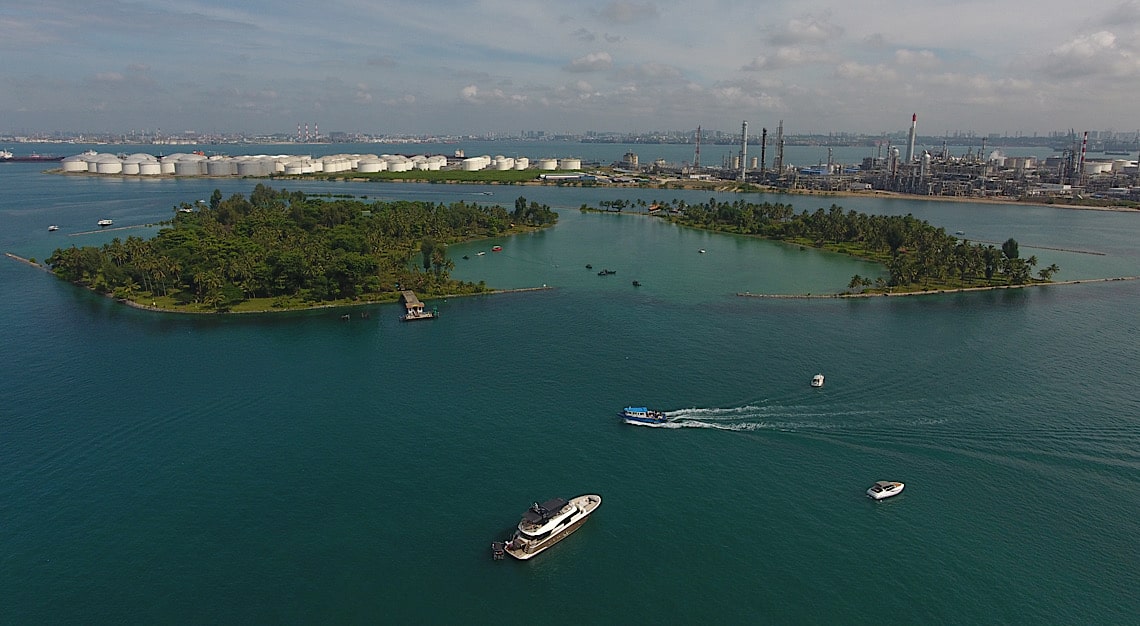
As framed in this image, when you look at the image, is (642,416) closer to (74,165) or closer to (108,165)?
(108,165)

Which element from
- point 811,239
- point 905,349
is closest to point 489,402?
point 905,349

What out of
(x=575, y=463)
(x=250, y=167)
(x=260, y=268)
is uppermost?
(x=250, y=167)

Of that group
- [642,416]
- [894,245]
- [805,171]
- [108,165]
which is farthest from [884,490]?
[108,165]

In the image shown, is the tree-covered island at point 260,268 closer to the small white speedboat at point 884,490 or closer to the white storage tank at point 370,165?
the small white speedboat at point 884,490

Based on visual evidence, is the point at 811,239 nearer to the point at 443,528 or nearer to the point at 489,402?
the point at 489,402

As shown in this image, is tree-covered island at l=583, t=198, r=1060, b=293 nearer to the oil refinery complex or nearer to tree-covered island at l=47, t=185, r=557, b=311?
tree-covered island at l=47, t=185, r=557, b=311
